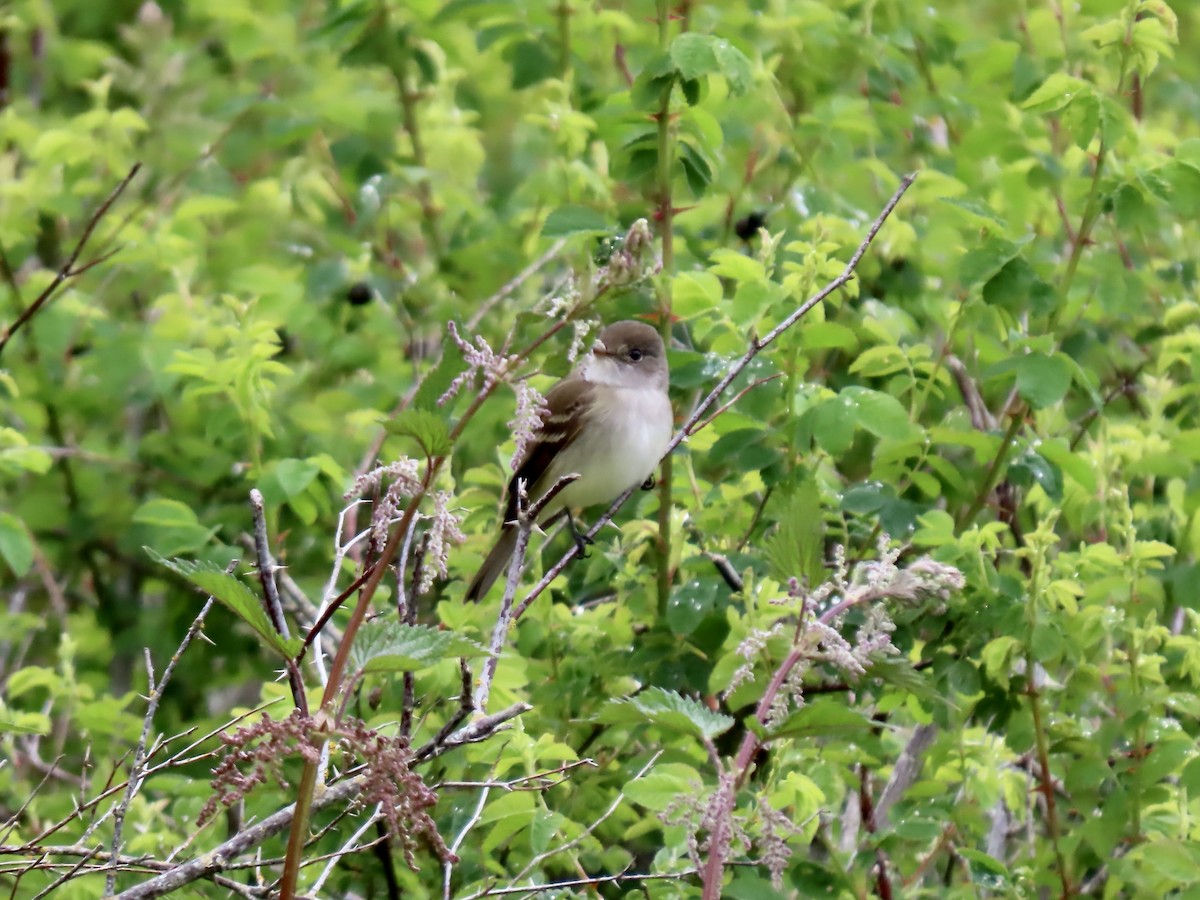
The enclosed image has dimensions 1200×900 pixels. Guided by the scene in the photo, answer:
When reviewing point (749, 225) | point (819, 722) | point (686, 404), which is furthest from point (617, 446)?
point (819, 722)

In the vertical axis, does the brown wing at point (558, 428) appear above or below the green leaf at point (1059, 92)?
below

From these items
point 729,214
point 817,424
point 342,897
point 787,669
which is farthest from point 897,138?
point 787,669

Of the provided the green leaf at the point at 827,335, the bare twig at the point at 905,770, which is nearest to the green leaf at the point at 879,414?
the green leaf at the point at 827,335

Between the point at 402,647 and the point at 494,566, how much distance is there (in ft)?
8.10

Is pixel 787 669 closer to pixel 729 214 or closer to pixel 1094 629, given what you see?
pixel 1094 629

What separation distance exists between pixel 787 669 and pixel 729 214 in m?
3.19

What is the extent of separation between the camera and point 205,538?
4.00 meters

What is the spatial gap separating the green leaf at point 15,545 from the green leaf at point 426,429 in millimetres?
2443

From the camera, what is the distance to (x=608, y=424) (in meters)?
5.06

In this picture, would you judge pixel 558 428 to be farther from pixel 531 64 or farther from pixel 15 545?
pixel 15 545

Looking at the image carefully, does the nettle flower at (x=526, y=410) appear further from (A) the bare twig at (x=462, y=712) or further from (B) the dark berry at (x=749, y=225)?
(B) the dark berry at (x=749, y=225)

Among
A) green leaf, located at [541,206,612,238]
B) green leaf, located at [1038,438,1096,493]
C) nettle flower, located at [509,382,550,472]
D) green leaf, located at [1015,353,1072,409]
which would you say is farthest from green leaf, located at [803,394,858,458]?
nettle flower, located at [509,382,550,472]

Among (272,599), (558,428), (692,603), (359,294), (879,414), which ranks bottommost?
(558,428)

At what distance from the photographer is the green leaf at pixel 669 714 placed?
7.00 ft
